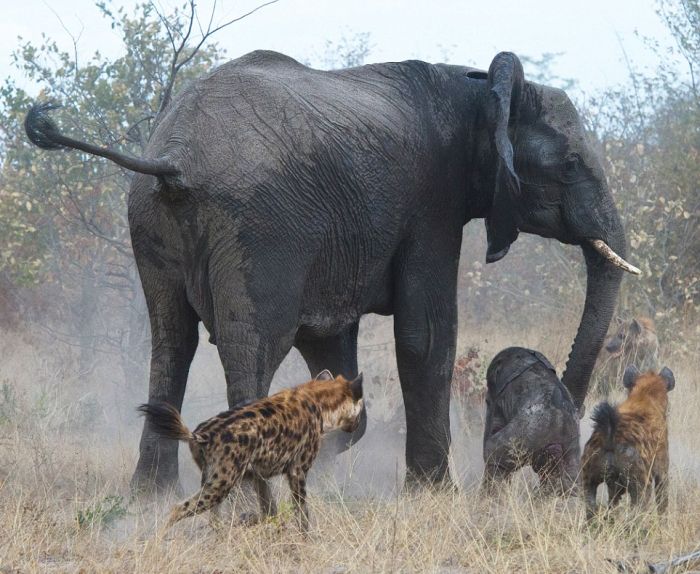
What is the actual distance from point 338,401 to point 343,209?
3.70 ft

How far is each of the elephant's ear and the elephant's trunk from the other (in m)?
0.52

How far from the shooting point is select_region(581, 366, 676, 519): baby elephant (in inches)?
244

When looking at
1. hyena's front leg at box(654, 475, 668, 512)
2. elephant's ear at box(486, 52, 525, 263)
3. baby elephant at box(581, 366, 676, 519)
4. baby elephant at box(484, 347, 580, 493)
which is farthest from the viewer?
elephant's ear at box(486, 52, 525, 263)

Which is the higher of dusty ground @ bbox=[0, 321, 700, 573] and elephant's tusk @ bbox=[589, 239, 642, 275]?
elephant's tusk @ bbox=[589, 239, 642, 275]

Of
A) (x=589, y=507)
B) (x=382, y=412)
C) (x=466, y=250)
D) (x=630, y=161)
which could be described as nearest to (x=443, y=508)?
(x=589, y=507)

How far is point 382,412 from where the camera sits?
11.2m

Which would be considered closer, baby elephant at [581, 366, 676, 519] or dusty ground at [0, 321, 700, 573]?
dusty ground at [0, 321, 700, 573]

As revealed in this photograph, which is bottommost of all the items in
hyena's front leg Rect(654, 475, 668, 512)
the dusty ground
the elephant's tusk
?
the dusty ground

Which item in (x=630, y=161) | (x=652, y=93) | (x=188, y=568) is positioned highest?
(x=652, y=93)

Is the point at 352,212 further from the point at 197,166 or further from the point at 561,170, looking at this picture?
the point at 561,170

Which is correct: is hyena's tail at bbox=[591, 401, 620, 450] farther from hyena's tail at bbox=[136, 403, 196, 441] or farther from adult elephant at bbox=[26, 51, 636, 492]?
hyena's tail at bbox=[136, 403, 196, 441]

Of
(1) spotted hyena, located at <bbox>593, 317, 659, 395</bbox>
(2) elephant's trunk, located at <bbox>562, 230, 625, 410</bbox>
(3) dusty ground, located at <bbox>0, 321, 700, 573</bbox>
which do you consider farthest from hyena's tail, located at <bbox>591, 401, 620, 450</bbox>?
(1) spotted hyena, located at <bbox>593, 317, 659, 395</bbox>

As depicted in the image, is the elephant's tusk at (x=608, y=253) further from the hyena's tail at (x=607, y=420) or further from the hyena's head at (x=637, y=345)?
the hyena's head at (x=637, y=345)

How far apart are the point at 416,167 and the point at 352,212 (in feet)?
1.98
